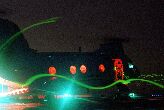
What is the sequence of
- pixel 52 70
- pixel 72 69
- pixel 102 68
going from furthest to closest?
pixel 102 68, pixel 72 69, pixel 52 70

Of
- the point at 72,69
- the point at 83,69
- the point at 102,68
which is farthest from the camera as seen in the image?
the point at 102,68

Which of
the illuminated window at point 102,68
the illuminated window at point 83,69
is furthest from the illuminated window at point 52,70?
the illuminated window at point 102,68

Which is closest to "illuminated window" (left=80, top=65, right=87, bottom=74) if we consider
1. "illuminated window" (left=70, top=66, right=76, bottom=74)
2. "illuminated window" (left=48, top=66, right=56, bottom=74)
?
"illuminated window" (left=70, top=66, right=76, bottom=74)

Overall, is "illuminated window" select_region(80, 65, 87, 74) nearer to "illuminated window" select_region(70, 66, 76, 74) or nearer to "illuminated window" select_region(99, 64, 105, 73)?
"illuminated window" select_region(70, 66, 76, 74)

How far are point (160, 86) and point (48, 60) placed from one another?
35379 millimetres

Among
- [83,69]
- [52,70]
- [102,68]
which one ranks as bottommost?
[52,70]

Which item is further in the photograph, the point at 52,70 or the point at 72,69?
the point at 72,69

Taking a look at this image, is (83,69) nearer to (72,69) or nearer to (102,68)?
(72,69)

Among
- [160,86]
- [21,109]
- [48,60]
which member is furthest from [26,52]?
[21,109]

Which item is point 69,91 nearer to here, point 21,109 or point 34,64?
point 21,109

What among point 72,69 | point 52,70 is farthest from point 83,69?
point 52,70

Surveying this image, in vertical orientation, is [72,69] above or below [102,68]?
below

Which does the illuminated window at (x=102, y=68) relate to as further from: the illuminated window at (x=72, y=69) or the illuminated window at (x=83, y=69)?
the illuminated window at (x=72, y=69)

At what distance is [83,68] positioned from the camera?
82750 millimetres
